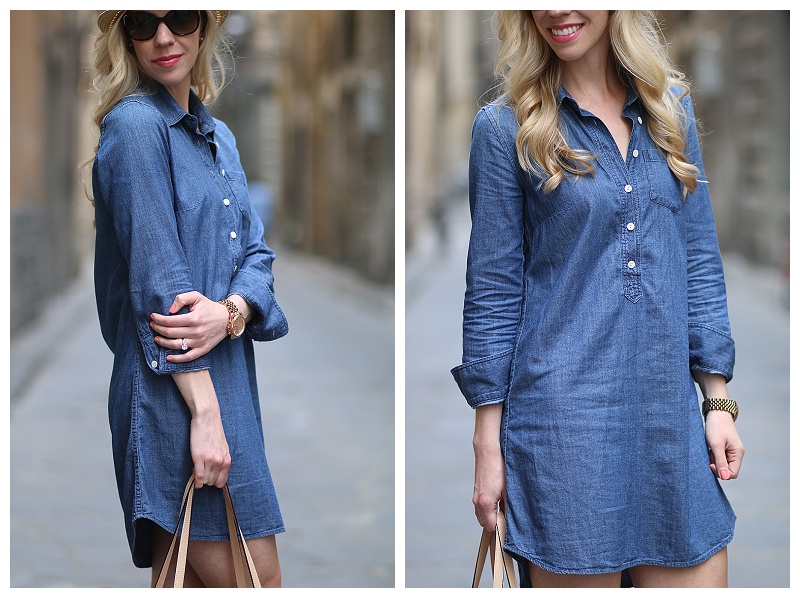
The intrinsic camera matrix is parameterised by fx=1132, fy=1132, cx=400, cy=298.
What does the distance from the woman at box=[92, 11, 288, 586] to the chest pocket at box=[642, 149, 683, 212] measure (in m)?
0.76

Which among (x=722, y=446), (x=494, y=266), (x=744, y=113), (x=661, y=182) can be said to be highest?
(x=744, y=113)

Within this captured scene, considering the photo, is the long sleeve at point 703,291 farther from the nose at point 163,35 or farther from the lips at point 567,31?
the nose at point 163,35

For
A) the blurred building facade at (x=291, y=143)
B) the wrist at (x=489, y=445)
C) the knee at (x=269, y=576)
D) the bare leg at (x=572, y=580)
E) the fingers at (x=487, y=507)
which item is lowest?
the knee at (x=269, y=576)

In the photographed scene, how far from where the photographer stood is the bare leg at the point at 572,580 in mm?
2102

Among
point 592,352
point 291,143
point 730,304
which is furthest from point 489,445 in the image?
point 291,143

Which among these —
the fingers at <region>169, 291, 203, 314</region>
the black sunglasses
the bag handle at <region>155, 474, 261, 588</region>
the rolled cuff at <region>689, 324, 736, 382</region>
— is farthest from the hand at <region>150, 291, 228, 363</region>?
the rolled cuff at <region>689, 324, 736, 382</region>

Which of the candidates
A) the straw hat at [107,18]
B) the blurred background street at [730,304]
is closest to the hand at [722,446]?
the blurred background street at [730,304]

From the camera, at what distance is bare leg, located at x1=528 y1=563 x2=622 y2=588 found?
6.89 feet

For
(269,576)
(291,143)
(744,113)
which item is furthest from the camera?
(291,143)

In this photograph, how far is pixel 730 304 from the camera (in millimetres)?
12359

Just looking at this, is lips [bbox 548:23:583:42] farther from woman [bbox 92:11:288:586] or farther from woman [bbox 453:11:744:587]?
woman [bbox 92:11:288:586]

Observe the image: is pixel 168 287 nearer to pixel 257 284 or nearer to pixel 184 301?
pixel 184 301

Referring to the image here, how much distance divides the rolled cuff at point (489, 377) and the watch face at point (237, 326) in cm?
42

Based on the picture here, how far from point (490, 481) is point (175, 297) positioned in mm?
680
